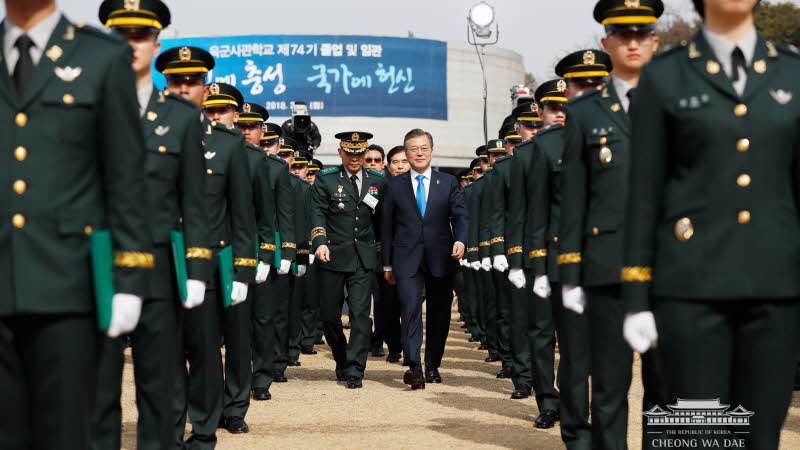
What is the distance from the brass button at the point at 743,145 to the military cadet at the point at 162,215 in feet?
10.1

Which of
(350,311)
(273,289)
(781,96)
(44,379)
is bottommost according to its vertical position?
(350,311)

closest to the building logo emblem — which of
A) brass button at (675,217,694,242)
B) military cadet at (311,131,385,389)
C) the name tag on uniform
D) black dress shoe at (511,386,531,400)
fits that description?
brass button at (675,217,694,242)

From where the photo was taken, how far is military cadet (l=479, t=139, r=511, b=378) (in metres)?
12.6

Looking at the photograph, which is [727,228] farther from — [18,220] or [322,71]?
[322,71]

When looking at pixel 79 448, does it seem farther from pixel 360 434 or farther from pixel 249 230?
pixel 360 434

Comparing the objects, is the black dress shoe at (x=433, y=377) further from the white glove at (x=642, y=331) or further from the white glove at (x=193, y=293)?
the white glove at (x=642, y=331)

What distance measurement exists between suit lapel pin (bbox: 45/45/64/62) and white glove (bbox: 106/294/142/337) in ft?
2.60

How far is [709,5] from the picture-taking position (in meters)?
4.01

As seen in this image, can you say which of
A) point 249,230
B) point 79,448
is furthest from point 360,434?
point 79,448

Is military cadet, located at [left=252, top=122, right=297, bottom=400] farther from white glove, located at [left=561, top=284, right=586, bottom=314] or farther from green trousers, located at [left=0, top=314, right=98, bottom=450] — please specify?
green trousers, located at [left=0, top=314, right=98, bottom=450]

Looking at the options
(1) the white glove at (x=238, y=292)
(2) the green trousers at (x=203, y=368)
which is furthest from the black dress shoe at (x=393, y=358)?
(2) the green trousers at (x=203, y=368)

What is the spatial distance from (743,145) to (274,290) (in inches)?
325

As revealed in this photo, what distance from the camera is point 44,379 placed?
3.74 meters

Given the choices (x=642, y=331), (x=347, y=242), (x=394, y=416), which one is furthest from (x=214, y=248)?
(x=347, y=242)
